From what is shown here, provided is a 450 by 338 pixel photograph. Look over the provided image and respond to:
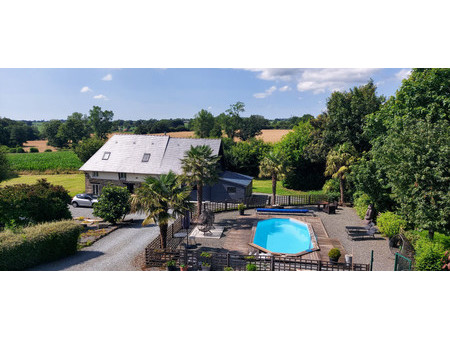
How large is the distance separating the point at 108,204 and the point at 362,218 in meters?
19.5

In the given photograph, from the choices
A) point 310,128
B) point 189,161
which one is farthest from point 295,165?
point 189,161

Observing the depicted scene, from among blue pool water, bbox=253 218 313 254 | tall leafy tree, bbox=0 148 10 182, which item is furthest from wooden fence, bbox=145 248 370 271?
tall leafy tree, bbox=0 148 10 182

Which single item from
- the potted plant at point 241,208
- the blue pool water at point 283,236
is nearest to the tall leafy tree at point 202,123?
the potted plant at point 241,208

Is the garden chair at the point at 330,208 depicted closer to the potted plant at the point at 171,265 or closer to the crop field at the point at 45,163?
the potted plant at the point at 171,265

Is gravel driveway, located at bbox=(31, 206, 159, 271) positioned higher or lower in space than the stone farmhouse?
lower

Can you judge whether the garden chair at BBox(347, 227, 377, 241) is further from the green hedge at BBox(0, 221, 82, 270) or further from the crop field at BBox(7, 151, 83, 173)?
the crop field at BBox(7, 151, 83, 173)

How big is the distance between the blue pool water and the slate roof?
10.7 m

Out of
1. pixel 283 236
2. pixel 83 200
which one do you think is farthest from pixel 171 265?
pixel 83 200

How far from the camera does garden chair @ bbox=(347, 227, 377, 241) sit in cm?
1906

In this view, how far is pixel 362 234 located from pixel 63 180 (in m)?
32.8

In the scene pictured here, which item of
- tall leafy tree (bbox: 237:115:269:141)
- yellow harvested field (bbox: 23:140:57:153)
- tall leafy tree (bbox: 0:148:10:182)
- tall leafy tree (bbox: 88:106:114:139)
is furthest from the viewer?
tall leafy tree (bbox: 237:115:269:141)

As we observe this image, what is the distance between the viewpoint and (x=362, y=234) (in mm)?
19578

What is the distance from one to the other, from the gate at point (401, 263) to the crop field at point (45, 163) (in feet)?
127

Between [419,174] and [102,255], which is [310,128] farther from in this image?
[102,255]
